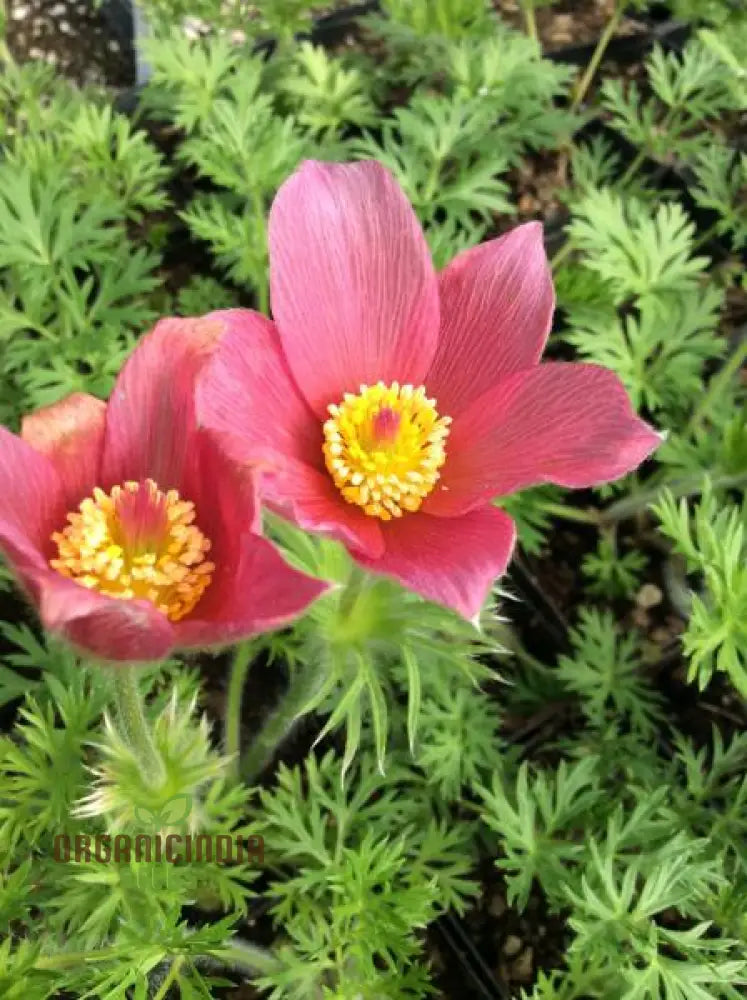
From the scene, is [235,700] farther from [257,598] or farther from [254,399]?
[257,598]

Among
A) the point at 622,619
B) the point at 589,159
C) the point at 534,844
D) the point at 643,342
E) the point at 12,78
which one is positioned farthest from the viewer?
the point at 589,159

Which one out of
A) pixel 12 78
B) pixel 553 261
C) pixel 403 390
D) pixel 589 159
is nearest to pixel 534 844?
pixel 403 390

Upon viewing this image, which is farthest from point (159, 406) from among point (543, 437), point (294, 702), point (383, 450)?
point (294, 702)

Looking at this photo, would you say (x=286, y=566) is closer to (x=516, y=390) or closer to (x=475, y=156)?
(x=516, y=390)

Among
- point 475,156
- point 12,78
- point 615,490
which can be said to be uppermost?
point 12,78

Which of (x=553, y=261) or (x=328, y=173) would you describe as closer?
(x=328, y=173)

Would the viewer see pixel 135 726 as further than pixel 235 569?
Yes
